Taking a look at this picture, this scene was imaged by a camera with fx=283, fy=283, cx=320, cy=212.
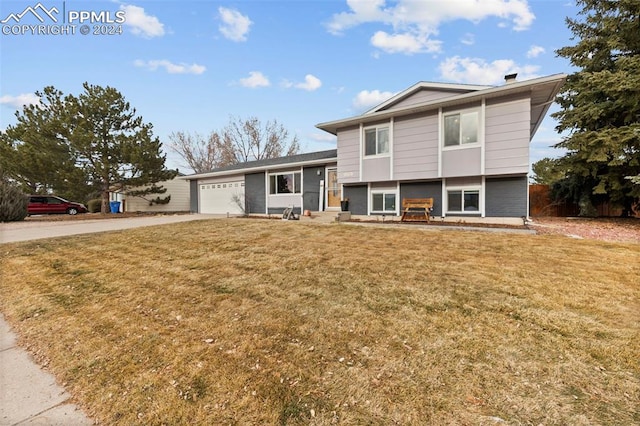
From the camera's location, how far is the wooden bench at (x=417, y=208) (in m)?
9.91

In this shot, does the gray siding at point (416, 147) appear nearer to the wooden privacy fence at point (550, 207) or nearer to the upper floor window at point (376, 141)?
the upper floor window at point (376, 141)

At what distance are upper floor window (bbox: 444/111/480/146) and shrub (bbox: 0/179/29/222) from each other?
65.0 ft

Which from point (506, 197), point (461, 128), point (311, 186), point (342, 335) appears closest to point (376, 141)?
point (461, 128)

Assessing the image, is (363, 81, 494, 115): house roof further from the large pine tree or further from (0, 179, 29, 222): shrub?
(0, 179, 29, 222): shrub

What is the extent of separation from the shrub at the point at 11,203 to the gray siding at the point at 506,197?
68.7 feet

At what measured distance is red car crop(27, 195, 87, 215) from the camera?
2009 cm

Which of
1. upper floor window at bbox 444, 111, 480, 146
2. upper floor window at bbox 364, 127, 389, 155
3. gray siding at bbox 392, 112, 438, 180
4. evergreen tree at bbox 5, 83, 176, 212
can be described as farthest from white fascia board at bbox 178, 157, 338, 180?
upper floor window at bbox 444, 111, 480, 146

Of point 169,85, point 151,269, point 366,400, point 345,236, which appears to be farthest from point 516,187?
point 169,85

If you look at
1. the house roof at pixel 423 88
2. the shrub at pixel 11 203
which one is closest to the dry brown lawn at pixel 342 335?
the house roof at pixel 423 88

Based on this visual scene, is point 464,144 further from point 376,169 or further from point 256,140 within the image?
point 256,140

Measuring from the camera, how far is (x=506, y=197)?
9.09 m

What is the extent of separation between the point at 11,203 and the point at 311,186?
47.9ft

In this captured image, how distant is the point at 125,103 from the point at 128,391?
22474mm

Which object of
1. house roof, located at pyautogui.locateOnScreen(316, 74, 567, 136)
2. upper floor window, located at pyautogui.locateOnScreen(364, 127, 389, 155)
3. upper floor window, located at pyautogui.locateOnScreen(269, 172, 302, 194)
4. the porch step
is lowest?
the porch step
